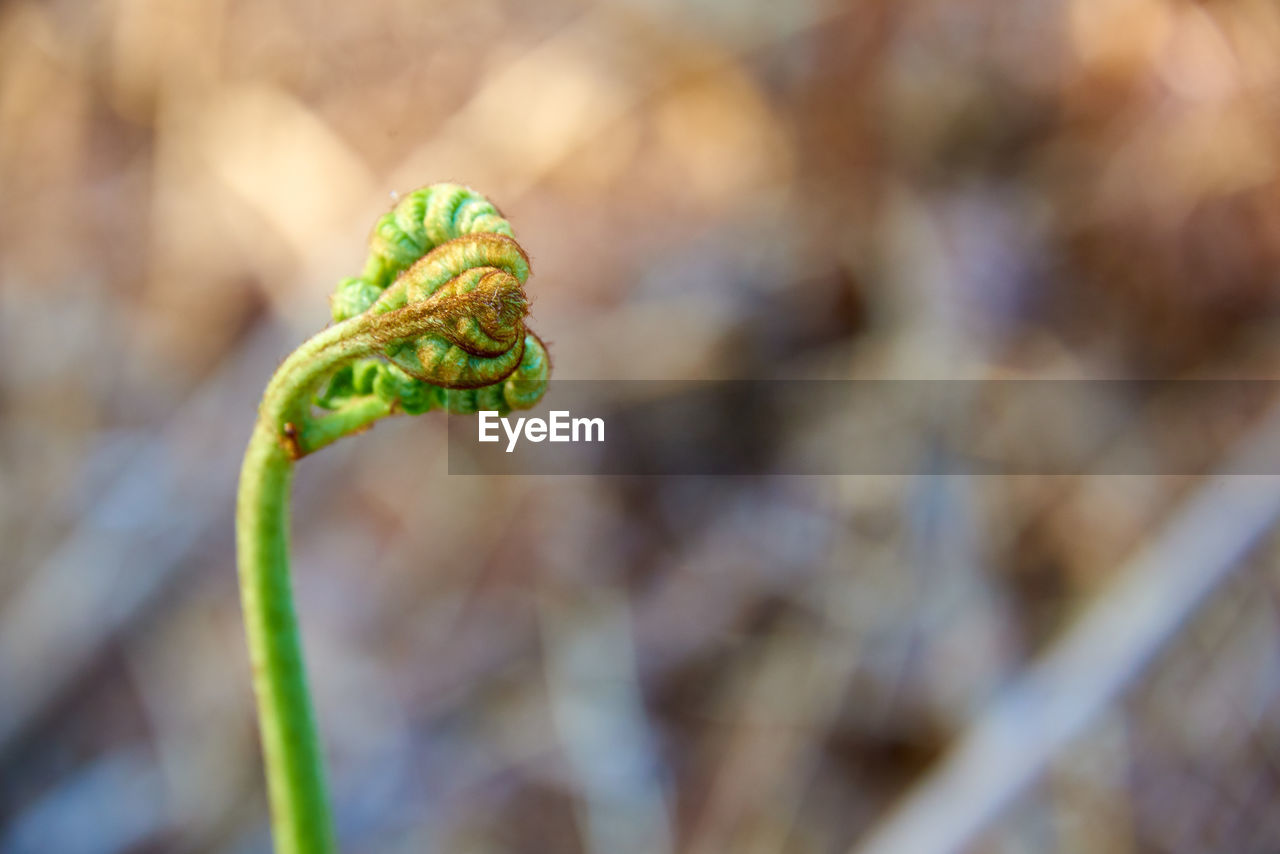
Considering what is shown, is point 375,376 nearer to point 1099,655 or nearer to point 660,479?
point 660,479

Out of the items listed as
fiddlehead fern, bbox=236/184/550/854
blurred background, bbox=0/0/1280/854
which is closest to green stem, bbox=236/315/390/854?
fiddlehead fern, bbox=236/184/550/854

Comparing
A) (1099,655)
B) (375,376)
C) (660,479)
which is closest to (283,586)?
(375,376)

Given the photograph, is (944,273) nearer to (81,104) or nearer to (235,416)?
(235,416)

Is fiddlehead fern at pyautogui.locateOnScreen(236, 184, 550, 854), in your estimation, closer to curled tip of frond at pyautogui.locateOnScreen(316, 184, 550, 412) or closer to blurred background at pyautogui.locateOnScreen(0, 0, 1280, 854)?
curled tip of frond at pyautogui.locateOnScreen(316, 184, 550, 412)

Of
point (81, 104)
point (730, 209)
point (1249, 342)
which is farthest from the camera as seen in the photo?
point (81, 104)

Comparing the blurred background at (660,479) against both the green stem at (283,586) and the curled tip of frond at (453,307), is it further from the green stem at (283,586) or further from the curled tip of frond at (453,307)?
the curled tip of frond at (453,307)

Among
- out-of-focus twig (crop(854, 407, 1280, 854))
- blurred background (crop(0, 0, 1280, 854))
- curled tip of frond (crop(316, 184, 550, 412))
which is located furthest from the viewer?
blurred background (crop(0, 0, 1280, 854))

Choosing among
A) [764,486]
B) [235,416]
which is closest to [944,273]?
[764,486]
